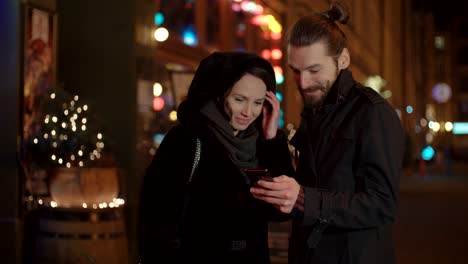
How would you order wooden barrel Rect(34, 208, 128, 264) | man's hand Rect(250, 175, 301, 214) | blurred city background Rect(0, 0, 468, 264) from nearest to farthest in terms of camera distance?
man's hand Rect(250, 175, 301, 214)
wooden barrel Rect(34, 208, 128, 264)
blurred city background Rect(0, 0, 468, 264)

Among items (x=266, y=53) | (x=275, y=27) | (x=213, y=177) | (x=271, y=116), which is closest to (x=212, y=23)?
(x=275, y=27)

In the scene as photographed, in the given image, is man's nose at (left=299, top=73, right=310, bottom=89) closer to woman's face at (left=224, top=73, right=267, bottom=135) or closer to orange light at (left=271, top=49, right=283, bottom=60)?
woman's face at (left=224, top=73, right=267, bottom=135)

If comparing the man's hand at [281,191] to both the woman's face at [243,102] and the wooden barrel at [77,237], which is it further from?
the wooden barrel at [77,237]

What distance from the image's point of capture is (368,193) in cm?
254

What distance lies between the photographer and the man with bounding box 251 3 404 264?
254 centimetres

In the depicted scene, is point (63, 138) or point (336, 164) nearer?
point (336, 164)

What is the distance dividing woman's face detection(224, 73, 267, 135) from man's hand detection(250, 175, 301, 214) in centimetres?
86

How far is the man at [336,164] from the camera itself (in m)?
2.54

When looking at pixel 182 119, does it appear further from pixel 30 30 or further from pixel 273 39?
pixel 273 39

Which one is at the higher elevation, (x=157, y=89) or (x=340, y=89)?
(x=157, y=89)

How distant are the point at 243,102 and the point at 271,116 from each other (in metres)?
0.18

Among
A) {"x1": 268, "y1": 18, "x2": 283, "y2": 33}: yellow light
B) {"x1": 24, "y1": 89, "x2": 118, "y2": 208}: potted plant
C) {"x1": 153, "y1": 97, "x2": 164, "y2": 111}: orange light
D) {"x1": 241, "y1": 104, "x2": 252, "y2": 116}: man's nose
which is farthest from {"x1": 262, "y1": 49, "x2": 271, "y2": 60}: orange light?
{"x1": 241, "y1": 104, "x2": 252, "y2": 116}: man's nose

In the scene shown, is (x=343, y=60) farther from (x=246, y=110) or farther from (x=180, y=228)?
(x=180, y=228)

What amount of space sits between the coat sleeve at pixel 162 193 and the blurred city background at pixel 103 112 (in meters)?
0.05
